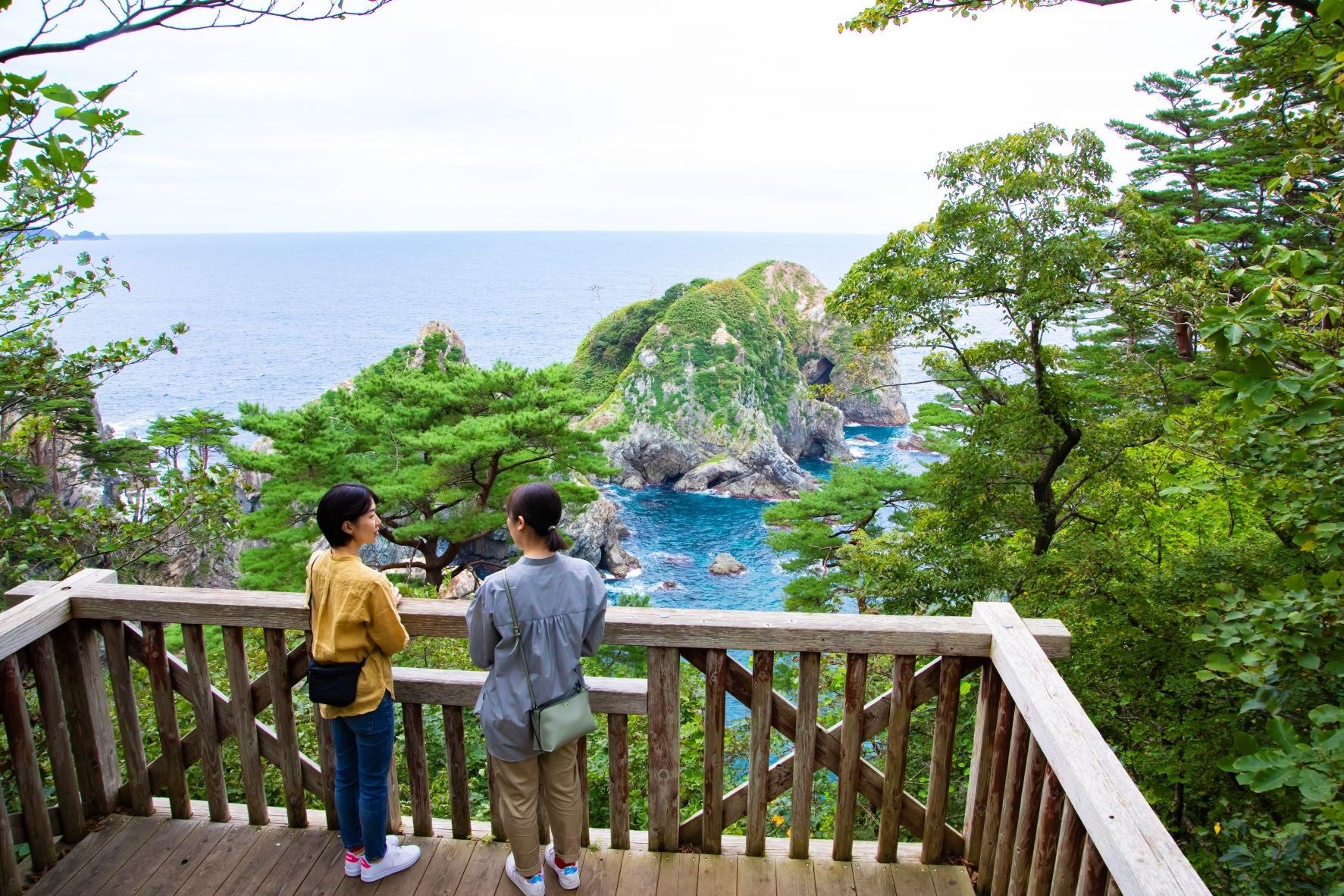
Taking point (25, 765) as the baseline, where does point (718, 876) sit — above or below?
below

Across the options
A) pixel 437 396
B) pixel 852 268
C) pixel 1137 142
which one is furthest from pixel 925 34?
pixel 437 396

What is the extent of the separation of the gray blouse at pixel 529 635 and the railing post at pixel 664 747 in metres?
0.26

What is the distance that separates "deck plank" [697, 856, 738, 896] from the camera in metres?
2.30

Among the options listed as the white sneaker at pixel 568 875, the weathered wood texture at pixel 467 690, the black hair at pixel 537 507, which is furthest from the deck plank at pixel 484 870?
the black hair at pixel 537 507

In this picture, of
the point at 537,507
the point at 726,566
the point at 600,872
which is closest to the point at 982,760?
the point at 600,872

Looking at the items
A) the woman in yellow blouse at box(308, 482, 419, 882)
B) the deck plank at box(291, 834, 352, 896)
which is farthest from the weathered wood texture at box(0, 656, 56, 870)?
the woman in yellow blouse at box(308, 482, 419, 882)

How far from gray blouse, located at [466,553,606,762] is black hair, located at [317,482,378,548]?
15.7 inches

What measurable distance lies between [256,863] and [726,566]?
30.1 meters

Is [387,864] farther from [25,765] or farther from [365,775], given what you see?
[25,765]

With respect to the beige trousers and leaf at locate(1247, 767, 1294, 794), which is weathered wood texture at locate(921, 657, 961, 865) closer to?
leaf at locate(1247, 767, 1294, 794)

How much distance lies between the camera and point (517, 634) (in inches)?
79.4

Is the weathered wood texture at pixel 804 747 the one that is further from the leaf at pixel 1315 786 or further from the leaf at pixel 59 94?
the leaf at pixel 59 94

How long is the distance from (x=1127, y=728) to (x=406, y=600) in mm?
4997

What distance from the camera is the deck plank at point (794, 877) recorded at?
2.30m
